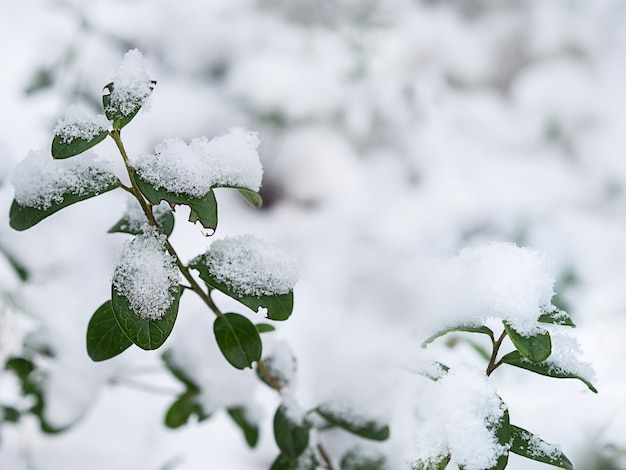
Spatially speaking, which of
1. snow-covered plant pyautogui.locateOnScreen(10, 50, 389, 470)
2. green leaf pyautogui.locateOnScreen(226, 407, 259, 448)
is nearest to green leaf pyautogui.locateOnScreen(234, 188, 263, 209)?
snow-covered plant pyautogui.locateOnScreen(10, 50, 389, 470)

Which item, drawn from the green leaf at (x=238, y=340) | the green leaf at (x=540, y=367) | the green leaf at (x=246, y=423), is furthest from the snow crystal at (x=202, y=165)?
the green leaf at (x=246, y=423)

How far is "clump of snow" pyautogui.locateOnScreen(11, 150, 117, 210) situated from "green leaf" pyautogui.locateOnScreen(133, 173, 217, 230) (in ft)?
0.13

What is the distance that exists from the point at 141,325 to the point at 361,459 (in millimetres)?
362

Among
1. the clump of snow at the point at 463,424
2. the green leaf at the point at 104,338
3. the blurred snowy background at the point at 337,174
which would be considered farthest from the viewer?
the blurred snowy background at the point at 337,174

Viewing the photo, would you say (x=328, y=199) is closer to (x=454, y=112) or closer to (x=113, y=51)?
(x=454, y=112)

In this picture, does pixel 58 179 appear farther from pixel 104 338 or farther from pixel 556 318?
pixel 556 318

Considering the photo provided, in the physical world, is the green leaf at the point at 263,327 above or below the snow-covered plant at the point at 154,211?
below

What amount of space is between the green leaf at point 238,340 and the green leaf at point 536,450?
20 centimetres

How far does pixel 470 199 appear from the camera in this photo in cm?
166

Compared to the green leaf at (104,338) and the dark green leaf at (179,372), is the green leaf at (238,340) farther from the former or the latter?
the dark green leaf at (179,372)

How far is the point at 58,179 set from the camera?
1.47ft

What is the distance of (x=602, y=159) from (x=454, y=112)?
430mm

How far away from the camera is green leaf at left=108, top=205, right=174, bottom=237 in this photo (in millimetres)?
493

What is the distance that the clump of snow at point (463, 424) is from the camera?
375mm
